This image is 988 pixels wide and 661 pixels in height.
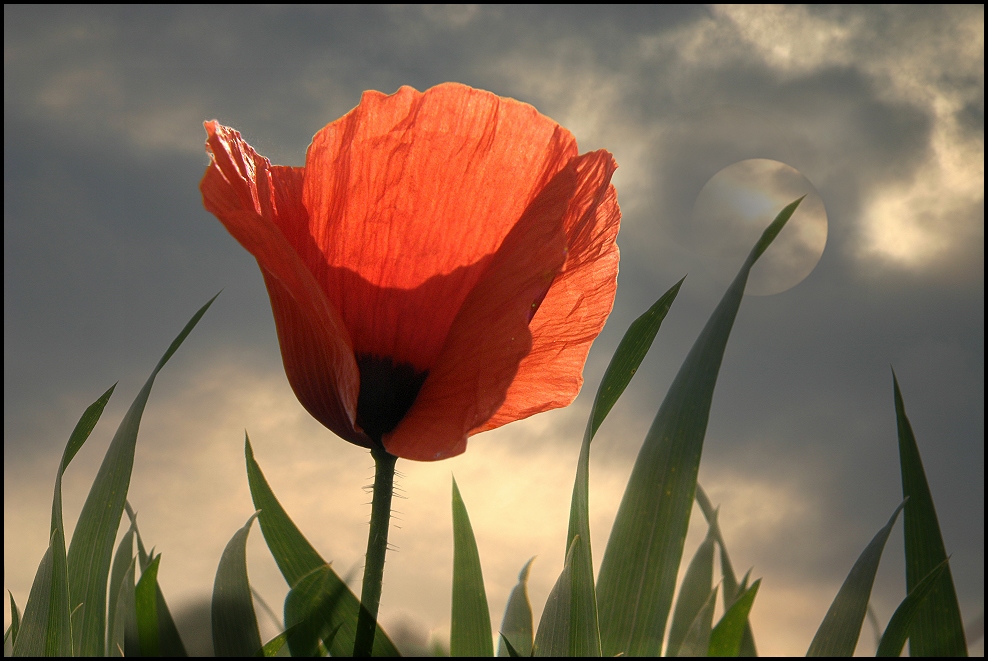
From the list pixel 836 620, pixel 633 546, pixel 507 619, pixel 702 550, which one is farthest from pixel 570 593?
pixel 702 550

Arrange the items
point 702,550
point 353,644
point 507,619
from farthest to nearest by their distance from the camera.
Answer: point 702,550
point 507,619
point 353,644

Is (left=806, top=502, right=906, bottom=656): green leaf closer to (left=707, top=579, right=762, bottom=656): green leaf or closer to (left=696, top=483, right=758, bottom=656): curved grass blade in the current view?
(left=707, top=579, right=762, bottom=656): green leaf

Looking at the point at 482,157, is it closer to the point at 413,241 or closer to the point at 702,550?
the point at 413,241

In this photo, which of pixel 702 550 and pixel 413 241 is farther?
pixel 702 550

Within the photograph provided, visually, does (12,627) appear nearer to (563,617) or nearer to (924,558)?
(563,617)

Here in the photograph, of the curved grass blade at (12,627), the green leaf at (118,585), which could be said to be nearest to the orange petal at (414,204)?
the green leaf at (118,585)

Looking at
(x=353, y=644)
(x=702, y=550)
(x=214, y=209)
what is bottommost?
(x=353, y=644)

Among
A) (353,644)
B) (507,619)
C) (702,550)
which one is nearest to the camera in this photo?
(353,644)
